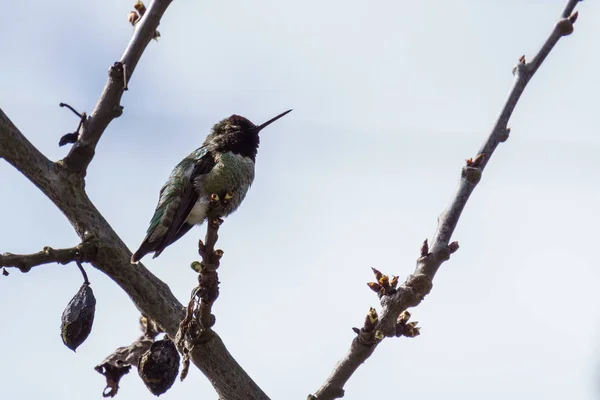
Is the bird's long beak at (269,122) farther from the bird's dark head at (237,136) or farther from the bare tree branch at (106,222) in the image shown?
the bare tree branch at (106,222)

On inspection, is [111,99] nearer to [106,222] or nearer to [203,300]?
[106,222]

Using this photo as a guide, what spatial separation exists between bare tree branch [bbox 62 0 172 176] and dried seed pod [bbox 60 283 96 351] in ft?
2.20

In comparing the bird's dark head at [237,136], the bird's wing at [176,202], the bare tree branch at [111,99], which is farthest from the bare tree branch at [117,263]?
the bird's dark head at [237,136]

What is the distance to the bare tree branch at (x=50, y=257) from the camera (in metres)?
3.43

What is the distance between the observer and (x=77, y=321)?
12.0ft

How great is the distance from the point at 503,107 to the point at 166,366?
2.06 meters

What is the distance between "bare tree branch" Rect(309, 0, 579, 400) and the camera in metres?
3.34

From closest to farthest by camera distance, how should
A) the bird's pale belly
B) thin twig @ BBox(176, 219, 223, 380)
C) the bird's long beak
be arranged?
thin twig @ BBox(176, 219, 223, 380), the bird's pale belly, the bird's long beak

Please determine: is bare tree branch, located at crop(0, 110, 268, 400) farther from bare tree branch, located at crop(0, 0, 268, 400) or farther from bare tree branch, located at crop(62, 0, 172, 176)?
bare tree branch, located at crop(62, 0, 172, 176)

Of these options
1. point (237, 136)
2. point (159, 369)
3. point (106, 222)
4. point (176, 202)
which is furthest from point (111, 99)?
point (237, 136)

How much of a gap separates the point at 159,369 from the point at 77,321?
0.48 m

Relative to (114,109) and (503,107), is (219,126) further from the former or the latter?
(503,107)

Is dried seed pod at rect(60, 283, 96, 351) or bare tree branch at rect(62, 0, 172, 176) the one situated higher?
bare tree branch at rect(62, 0, 172, 176)

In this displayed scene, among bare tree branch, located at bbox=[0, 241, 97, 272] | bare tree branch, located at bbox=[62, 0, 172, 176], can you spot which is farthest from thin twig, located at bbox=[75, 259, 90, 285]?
bare tree branch, located at bbox=[62, 0, 172, 176]
